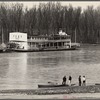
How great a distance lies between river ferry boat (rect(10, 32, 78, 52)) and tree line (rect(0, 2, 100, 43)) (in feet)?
72.6

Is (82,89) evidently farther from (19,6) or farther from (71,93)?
(19,6)

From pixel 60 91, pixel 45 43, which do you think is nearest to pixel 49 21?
pixel 45 43

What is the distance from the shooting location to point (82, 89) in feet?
94.2

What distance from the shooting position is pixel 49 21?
445 feet

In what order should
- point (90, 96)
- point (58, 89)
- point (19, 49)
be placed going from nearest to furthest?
point (90, 96), point (58, 89), point (19, 49)

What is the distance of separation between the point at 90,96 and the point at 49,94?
11.3ft

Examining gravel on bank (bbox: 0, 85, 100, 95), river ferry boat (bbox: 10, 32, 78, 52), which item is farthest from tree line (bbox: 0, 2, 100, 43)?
gravel on bank (bbox: 0, 85, 100, 95)

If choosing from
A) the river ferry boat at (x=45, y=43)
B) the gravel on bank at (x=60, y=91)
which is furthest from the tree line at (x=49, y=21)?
the gravel on bank at (x=60, y=91)

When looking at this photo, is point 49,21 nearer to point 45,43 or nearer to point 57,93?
point 45,43

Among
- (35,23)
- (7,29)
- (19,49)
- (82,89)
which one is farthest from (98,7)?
(82,89)

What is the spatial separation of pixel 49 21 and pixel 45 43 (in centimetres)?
2821

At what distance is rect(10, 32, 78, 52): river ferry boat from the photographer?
106 m

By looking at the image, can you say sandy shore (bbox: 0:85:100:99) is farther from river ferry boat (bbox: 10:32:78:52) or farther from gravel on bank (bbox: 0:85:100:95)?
river ferry boat (bbox: 10:32:78:52)

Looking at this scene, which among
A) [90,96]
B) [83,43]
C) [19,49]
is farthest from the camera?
[83,43]
